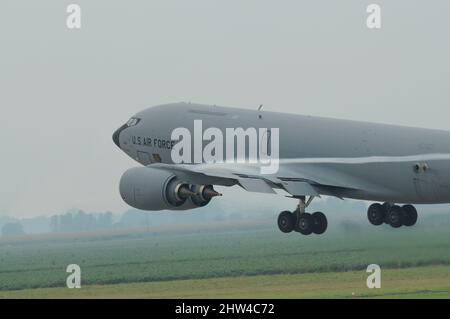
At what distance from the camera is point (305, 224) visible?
53.5 metres

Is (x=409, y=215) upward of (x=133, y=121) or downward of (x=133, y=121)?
downward

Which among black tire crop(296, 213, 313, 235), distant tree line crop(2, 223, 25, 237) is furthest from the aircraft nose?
distant tree line crop(2, 223, 25, 237)

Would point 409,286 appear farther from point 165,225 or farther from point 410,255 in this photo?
point 165,225

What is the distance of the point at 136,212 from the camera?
303ft

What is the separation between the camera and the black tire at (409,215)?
183 feet

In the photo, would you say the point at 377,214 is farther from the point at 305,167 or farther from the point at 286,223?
the point at 286,223

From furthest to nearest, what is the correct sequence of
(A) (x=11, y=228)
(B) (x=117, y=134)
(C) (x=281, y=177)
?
1. (A) (x=11, y=228)
2. (B) (x=117, y=134)
3. (C) (x=281, y=177)

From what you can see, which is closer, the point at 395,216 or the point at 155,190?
the point at 155,190

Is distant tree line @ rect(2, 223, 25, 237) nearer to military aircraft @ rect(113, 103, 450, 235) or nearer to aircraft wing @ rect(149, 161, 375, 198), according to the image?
military aircraft @ rect(113, 103, 450, 235)

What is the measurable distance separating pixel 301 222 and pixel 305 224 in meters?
0.16

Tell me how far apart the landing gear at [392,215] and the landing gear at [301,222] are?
9.37 ft

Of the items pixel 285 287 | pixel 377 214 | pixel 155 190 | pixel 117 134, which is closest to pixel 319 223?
pixel 377 214
